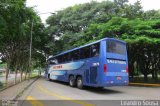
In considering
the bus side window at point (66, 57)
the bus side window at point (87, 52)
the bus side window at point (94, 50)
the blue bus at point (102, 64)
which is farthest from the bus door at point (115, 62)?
the bus side window at point (66, 57)

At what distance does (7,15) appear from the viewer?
1049cm

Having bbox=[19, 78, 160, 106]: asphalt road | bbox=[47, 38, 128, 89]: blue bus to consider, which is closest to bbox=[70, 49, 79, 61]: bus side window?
bbox=[47, 38, 128, 89]: blue bus

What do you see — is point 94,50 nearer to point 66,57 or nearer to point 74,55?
point 74,55

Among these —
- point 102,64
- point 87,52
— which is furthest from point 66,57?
point 102,64

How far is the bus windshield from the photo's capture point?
14.6 m

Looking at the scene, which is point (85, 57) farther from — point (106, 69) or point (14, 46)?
point (14, 46)

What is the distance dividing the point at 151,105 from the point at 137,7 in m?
23.0

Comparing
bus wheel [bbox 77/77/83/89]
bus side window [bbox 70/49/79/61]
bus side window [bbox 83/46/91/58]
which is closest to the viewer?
bus side window [bbox 83/46/91/58]

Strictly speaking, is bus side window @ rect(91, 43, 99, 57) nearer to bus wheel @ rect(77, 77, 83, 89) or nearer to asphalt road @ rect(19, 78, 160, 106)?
asphalt road @ rect(19, 78, 160, 106)

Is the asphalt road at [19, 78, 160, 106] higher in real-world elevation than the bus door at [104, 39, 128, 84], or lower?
lower

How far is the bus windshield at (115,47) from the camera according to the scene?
1462cm

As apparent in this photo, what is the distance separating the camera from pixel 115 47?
49.2 ft

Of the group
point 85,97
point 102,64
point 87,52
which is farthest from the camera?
point 87,52

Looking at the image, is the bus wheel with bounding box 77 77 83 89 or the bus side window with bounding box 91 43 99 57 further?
the bus wheel with bounding box 77 77 83 89
